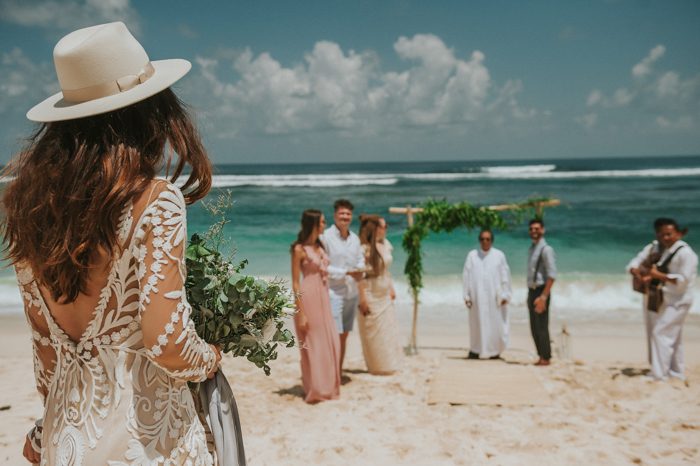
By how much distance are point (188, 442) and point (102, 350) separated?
14.3 inches

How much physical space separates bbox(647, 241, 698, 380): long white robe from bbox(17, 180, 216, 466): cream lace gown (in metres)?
6.97

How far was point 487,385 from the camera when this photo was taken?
24.3ft

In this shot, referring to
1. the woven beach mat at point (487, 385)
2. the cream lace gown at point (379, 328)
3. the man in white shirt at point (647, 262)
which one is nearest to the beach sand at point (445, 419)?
the woven beach mat at point (487, 385)

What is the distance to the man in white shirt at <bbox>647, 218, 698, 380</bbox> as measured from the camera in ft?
24.1

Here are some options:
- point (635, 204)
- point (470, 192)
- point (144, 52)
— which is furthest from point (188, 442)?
point (470, 192)

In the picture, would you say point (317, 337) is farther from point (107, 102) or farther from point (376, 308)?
point (107, 102)

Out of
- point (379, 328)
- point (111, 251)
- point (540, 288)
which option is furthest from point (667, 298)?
point (111, 251)

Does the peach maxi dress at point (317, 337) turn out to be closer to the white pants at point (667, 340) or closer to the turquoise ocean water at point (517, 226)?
the turquoise ocean water at point (517, 226)

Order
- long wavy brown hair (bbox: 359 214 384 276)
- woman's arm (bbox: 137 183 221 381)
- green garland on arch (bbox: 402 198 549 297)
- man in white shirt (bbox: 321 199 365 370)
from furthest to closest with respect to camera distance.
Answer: green garland on arch (bbox: 402 198 549 297), long wavy brown hair (bbox: 359 214 384 276), man in white shirt (bbox: 321 199 365 370), woman's arm (bbox: 137 183 221 381)

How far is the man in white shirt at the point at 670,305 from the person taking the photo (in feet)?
24.1

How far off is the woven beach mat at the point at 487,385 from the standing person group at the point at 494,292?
436 mm

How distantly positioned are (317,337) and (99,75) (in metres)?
5.55

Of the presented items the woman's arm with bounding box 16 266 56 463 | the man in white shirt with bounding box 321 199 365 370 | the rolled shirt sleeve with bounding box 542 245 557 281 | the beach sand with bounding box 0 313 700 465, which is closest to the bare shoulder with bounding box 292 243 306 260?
the man in white shirt with bounding box 321 199 365 370

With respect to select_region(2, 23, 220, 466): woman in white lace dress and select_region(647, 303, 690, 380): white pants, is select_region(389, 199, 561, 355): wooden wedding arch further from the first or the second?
select_region(2, 23, 220, 466): woman in white lace dress
